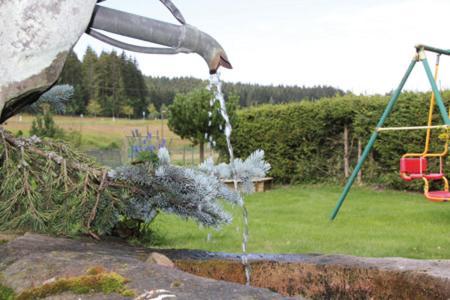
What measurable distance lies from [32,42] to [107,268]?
2.09 feet

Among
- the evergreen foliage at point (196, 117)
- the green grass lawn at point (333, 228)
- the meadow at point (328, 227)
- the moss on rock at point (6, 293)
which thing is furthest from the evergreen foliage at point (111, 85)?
the moss on rock at point (6, 293)

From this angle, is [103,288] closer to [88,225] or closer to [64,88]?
[88,225]

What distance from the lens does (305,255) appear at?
2.27 metres

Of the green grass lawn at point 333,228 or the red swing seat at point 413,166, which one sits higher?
the red swing seat at point 413,166

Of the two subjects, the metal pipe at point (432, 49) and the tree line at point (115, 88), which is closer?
the metal pipe at point (432, 49)

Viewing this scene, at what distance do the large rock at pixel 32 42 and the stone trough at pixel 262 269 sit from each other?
1.70ft

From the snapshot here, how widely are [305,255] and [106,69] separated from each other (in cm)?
3493

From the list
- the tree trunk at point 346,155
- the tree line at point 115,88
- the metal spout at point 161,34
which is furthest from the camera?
the tree line at point 115,88

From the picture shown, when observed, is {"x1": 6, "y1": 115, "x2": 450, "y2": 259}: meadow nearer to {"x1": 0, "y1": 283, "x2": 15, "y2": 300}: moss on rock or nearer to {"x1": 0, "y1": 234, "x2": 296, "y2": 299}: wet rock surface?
{"x1": 0, "y1": 234, "x2": 296, "y2": 299}: wet rock surface

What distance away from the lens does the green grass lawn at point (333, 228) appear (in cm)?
554

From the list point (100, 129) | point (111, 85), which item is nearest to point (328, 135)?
point (100, 129)

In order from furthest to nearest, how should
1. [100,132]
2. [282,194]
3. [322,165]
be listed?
[100,132] < [322,165] < [282,194]

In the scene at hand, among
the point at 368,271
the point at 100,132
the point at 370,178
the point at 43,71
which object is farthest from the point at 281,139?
the point at 100,132

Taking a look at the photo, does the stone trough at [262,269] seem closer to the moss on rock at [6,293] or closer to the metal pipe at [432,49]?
the moss on rock at [6,293]
